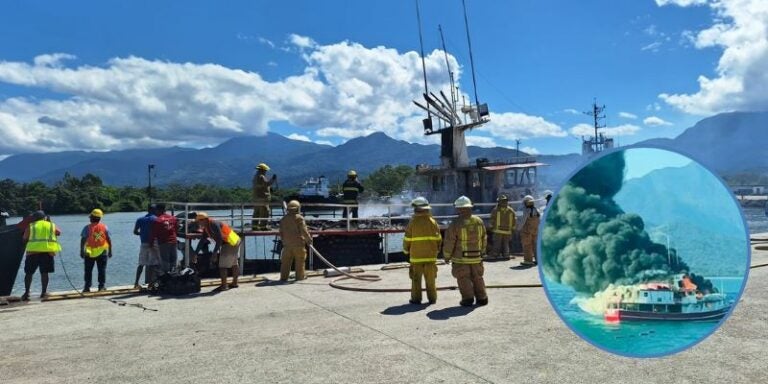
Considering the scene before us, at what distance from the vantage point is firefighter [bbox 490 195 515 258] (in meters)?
14.6

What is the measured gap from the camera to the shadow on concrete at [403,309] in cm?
797

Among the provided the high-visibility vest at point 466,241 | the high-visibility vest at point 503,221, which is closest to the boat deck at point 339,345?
the high-visibility vest at point 466,241

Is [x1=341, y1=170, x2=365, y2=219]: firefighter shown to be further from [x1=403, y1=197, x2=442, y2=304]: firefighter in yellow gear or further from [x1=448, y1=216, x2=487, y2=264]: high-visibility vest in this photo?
[x1=448, y1=216, x2=487, y2=264]: high-visibility vest

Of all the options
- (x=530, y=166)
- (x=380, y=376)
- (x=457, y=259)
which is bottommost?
(x=380, y=376)

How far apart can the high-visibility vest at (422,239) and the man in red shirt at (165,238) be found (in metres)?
5.60

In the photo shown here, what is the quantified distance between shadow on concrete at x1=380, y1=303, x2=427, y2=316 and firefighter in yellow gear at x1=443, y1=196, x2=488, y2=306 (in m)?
0.71

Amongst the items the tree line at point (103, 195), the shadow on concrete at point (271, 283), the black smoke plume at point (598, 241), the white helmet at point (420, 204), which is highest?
the tree line at point (103, 195)

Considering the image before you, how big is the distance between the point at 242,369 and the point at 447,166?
20.3 m

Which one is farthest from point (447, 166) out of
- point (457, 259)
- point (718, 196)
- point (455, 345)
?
point (718, 196)

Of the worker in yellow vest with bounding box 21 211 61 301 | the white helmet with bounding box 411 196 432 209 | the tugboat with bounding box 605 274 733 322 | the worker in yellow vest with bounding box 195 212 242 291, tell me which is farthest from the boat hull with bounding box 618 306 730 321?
the worker in yellow vest with bounding box 21 211 61 301

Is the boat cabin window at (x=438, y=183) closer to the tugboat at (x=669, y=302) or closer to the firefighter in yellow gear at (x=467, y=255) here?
the firefighter in yellow gear at (x=467, y=255)

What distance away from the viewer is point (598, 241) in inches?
88.5

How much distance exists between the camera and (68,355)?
5879 millimetres

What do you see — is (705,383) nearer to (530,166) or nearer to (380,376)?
(380,376)
